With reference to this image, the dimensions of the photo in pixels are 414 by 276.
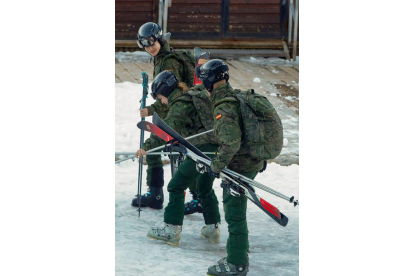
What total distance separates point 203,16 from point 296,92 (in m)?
2.46

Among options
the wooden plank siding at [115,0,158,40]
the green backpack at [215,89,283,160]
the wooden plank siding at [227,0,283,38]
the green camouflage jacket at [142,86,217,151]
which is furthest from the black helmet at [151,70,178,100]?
the wooden plank siding at [227,0,283,38]

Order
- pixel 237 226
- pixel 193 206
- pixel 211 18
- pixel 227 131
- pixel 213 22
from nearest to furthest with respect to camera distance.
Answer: pixel 227 131 < pixel 237 226 < pixel 193 206 < pixel 213 22 < pixel 211 18

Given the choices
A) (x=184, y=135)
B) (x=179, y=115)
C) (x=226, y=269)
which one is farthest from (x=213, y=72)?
(x=226, y=269)

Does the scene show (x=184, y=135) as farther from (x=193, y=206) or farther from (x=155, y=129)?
(x=193, y=206)

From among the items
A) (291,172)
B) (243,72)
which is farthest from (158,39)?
(291,172)

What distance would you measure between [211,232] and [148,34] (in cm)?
183

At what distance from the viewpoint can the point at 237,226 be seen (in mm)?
5004

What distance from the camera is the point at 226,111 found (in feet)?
15.5

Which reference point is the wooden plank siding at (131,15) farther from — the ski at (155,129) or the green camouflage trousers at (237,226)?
the green camouflage trousers at (237,226)

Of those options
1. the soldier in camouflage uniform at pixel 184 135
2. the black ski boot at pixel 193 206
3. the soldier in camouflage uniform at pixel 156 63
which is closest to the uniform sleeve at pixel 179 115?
the soldier in camouflage uniform at pixel 184 135

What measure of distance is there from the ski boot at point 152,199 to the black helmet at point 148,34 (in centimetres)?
140

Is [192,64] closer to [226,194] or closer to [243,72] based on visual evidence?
[243,72]

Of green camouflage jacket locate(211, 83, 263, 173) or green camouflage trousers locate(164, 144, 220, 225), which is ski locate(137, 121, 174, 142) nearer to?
green camouflage trousers locate(164, 144, 220, 225)

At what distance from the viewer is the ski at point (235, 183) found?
466 cm
